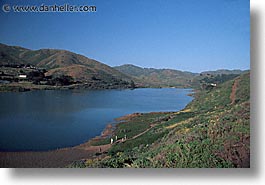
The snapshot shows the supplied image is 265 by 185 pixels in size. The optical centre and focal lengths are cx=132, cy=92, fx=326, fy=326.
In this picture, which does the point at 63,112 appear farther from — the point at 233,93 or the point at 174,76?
the point at 233,93

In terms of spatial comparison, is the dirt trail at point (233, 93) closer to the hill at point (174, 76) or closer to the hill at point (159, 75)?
the hill at point (174, 76)

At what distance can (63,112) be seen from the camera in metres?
5.16

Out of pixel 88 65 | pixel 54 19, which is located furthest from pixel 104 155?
pixel 54 19

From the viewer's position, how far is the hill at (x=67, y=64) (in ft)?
16.3

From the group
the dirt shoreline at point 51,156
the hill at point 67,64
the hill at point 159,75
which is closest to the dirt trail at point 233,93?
the hill at point 159,75

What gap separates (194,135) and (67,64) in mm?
2282

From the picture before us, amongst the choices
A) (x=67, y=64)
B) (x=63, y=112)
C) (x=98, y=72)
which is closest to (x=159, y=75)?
(x=98, y=72)

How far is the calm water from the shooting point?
16.2ft

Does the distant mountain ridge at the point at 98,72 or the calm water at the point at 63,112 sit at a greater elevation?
the distant mountain ridge at the point at 98,72

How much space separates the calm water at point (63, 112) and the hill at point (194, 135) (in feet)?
0.68

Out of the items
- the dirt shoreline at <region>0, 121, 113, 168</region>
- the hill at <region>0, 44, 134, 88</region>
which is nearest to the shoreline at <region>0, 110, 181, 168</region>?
the dirt shoreline at <region>0, 121, 113, 168</region>

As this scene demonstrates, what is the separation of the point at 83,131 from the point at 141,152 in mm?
961

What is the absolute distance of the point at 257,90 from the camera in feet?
15.2

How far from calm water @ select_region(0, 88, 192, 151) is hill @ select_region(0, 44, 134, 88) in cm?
21
